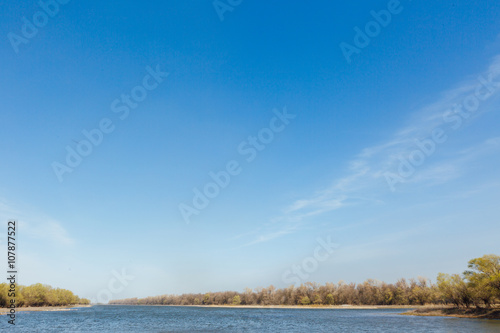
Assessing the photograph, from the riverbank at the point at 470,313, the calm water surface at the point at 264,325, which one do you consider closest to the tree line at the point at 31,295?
the calm water surface at the point at 264,325

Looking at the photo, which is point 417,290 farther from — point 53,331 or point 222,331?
point 53,331

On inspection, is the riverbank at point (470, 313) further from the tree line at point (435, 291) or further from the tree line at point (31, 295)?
the tree line at point (31, 295)

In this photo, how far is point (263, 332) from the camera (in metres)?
55.3

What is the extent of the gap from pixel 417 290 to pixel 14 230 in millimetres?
178238

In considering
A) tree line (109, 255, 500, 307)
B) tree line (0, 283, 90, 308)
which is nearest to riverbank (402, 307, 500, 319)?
tree line (109, 255, 500, 307)

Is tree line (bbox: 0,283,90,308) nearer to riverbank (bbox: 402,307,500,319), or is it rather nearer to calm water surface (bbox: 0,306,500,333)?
calm water surface (bbox: 0,306,500,333)

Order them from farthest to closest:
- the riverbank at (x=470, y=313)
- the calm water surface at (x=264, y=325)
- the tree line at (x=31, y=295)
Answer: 1. the tree line at (x=31, y=295)
2. the riverbank at (x=470, y=313)
3. the calm water surface at (x=264, y=325)

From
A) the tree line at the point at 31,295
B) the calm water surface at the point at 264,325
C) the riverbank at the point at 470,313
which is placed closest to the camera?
the calm water surface at the point at 264,325

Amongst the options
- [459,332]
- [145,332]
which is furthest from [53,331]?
[459,332]

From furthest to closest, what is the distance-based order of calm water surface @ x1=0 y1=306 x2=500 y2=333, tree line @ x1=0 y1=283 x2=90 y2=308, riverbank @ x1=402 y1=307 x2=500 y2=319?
tree line @ x1=0 y1=283 x2=90 y2=308
riverbank @ x1=402 y1=307 x2=500 y2=319
calm water surface @ x1=0 y1=306 x2=500 y2=333

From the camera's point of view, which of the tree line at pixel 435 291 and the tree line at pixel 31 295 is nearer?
the tree line at pixel 435 291

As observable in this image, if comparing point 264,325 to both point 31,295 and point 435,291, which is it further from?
point 31,295

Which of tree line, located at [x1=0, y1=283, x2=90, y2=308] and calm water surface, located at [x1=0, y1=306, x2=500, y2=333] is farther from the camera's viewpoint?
tree line, located at [x1=0, y1=283, x2=90, y2=308]

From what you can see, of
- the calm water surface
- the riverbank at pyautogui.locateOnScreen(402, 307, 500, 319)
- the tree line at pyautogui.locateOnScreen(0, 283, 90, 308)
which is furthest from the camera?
the tree line at pyautogui.locateOnScreen(0, 283, 90, 308)
